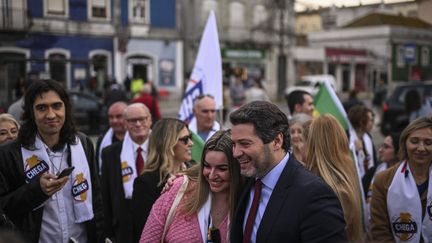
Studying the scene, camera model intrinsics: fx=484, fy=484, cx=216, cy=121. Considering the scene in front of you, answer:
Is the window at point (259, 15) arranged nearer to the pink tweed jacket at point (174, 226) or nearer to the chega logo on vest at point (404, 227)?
the chega logo on vest at point (404, 227)

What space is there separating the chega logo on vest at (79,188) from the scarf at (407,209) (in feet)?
7.03

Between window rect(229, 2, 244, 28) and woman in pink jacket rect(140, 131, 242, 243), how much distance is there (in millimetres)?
32288

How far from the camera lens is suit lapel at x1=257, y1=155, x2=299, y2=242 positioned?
227 centimetres

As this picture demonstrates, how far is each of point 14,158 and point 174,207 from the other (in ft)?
3.84

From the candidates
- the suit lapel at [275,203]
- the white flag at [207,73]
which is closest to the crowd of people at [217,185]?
the suit lapel at [275,203]

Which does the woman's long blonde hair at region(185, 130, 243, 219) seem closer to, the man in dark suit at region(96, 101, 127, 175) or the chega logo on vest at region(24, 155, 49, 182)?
the chega logo on vest at region(24, 155, 49, 182)

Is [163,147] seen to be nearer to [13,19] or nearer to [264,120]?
[264,120]

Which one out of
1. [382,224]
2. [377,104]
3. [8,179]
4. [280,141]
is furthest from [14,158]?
[377,104]

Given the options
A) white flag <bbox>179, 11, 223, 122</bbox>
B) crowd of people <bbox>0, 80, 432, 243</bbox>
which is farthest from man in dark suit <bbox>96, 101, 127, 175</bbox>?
crowd of people <bbox>0, 80, 432, 243</bbox>

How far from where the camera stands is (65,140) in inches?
136

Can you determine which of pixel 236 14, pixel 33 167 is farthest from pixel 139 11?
pixel 33 167

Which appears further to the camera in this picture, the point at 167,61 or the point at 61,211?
the point at 167,61

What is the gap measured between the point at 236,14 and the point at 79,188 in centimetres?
3230

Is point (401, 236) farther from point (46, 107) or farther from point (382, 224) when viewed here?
point (46, 107)
